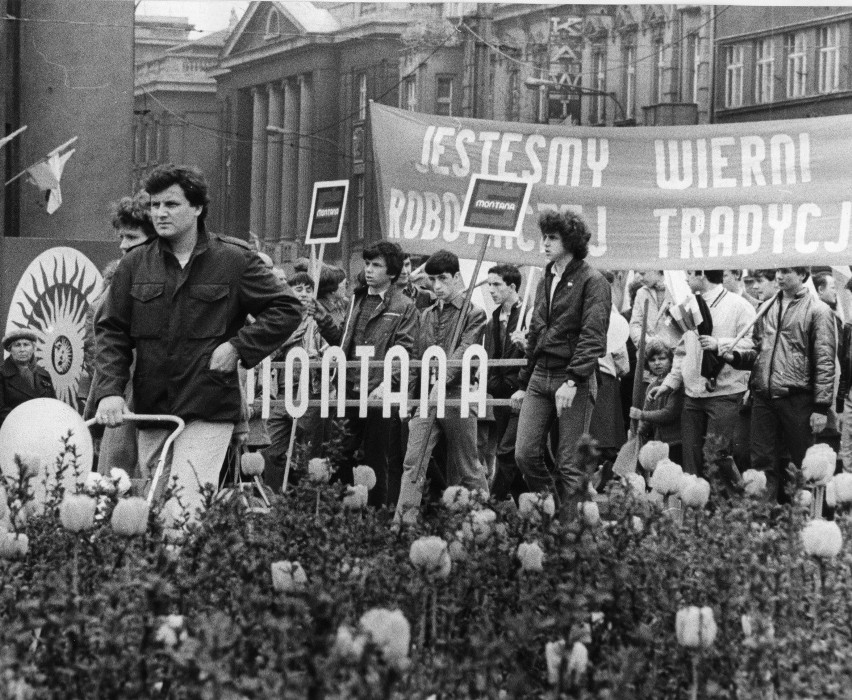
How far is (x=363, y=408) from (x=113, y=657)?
6892mm

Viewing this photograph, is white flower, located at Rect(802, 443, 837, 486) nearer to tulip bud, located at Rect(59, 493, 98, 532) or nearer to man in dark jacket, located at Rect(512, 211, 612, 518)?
tulip bud, located at Rect(59, 493, 98, 532)

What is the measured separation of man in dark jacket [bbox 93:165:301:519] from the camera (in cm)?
712

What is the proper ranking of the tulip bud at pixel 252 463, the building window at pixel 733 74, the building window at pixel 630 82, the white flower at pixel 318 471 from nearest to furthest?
the white flower at pixel 318 471 < the tulip bud at pixel 252 463 < the building window at pixel 630 82 < the building window at pixel 733 74

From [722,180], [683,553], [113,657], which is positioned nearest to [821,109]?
[722,180]

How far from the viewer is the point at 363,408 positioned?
35.3 ft

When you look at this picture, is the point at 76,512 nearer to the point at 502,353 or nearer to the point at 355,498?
the point at 355,498

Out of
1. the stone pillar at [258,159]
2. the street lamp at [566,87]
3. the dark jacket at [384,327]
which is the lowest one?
the dark jacket at [384,327]

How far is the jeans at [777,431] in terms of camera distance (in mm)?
12203

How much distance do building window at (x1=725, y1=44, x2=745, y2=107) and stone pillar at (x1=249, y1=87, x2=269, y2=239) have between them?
435 centimetres

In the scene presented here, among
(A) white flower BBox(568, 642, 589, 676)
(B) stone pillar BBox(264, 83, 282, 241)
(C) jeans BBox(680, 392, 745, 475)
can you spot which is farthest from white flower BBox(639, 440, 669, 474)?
(B) stone pillar BBox(264, 83, 282, 241)

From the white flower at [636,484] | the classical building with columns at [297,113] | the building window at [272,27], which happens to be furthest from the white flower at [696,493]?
the building window at [272,27]

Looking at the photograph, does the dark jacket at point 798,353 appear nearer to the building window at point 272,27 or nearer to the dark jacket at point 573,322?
the dark jacket at point 573,322

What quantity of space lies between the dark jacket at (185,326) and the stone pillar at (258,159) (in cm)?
814

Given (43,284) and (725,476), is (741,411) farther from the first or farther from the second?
Result: (43,284)
